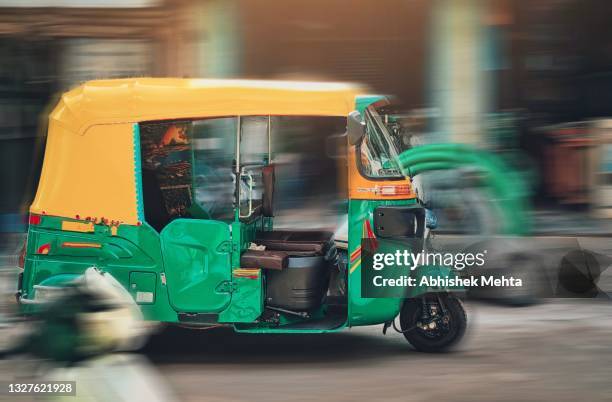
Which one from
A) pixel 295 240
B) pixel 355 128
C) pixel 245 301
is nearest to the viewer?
pixel 355 128

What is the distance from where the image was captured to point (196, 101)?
7.10 meters

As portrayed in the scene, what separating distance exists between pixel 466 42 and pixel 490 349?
7.05 m

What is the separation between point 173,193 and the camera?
765cm

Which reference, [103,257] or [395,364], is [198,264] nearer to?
[103,257]

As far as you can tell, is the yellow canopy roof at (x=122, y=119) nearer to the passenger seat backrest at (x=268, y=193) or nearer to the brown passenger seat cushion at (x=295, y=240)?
the passenger seat backrest at (x=268, y=193)

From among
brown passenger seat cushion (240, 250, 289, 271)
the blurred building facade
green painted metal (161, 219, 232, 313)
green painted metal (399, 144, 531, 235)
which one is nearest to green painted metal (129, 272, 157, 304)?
green painted metal (161, 219, 232, 313)

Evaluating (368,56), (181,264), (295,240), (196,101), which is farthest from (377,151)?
(368,56)

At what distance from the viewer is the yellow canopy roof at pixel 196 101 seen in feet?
23.2

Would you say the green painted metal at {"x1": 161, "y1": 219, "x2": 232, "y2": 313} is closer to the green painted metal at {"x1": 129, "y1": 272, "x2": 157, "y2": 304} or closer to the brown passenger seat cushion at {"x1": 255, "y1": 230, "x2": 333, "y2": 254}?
the green painted metal at {"x1": 129, "y1": 272, "x2": 157, "y2": 304}

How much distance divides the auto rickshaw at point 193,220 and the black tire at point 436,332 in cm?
2

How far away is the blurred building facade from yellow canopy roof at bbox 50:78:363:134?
257 inches

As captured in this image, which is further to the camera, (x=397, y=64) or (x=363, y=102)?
(x=397, y=64)

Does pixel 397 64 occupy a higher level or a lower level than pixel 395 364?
higher

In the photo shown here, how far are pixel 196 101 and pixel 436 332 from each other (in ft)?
8.10
